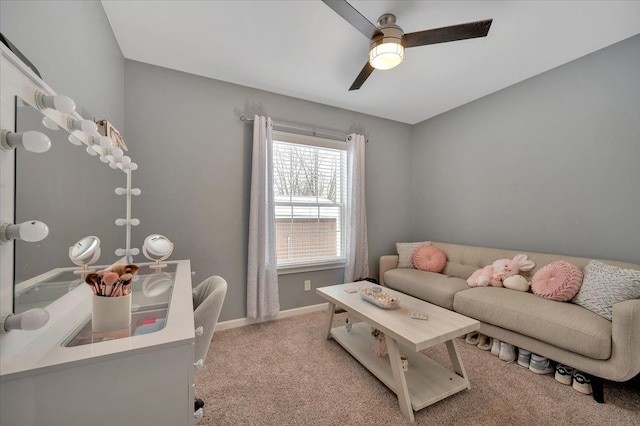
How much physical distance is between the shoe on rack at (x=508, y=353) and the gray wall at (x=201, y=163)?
1810 millimetres

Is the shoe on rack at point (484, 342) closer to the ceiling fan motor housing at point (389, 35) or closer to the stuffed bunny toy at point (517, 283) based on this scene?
the stuffed bunny toy at point (517, 283)

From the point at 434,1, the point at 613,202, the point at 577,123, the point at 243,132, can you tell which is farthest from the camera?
the point at 243,132

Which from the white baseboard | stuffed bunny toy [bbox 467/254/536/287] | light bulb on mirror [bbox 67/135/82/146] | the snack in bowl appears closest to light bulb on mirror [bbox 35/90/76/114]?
light bulb on mirror [bbox 67/135/82/146]

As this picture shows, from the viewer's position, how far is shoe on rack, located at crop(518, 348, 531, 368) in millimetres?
1852

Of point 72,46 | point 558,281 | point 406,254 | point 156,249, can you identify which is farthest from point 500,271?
point 72,46

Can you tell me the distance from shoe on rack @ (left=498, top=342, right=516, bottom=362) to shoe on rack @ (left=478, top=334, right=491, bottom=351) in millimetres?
147

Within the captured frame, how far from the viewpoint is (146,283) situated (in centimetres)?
135

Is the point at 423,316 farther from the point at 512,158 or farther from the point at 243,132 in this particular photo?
the point at 243,132

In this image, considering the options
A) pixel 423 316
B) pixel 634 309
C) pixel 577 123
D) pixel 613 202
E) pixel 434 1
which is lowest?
pixel 423 316

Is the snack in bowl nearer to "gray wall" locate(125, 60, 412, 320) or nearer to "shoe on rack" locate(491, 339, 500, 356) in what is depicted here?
"shoe on rack" locate(491, 339, 500, 356)

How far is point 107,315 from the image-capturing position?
0.77 meters

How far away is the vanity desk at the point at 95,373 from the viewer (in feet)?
1.81

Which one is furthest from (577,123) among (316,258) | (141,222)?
(141,222)

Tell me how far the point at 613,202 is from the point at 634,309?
1.08 m
